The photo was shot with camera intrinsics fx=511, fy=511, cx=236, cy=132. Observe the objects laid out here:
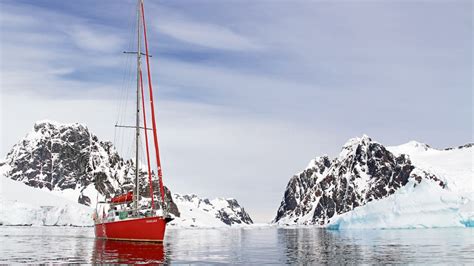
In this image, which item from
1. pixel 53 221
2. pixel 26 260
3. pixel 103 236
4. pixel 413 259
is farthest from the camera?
pixel 53 221

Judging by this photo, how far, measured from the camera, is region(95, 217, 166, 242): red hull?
51312 millimetres

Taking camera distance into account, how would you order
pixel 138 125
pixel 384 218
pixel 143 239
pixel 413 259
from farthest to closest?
pixel 384 218, pixel 138 125, pixel 143 239, pixel 413 259

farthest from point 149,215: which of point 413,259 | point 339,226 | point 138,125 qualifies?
point 339,226

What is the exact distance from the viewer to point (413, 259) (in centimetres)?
3534

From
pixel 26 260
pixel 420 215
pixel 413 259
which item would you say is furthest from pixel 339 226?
pixel 26 260

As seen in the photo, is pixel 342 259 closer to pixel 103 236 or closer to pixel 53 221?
pixel 103 236

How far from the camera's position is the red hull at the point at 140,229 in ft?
168

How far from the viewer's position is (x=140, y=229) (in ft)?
172

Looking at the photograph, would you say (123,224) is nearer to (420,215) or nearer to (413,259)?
(413,259)

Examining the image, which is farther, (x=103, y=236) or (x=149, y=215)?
(x=103, y=236)

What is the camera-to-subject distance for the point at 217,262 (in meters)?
33.8

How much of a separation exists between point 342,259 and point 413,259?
15.9 feet

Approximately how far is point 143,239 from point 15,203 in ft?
473

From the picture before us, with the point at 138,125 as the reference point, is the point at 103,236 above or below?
below
